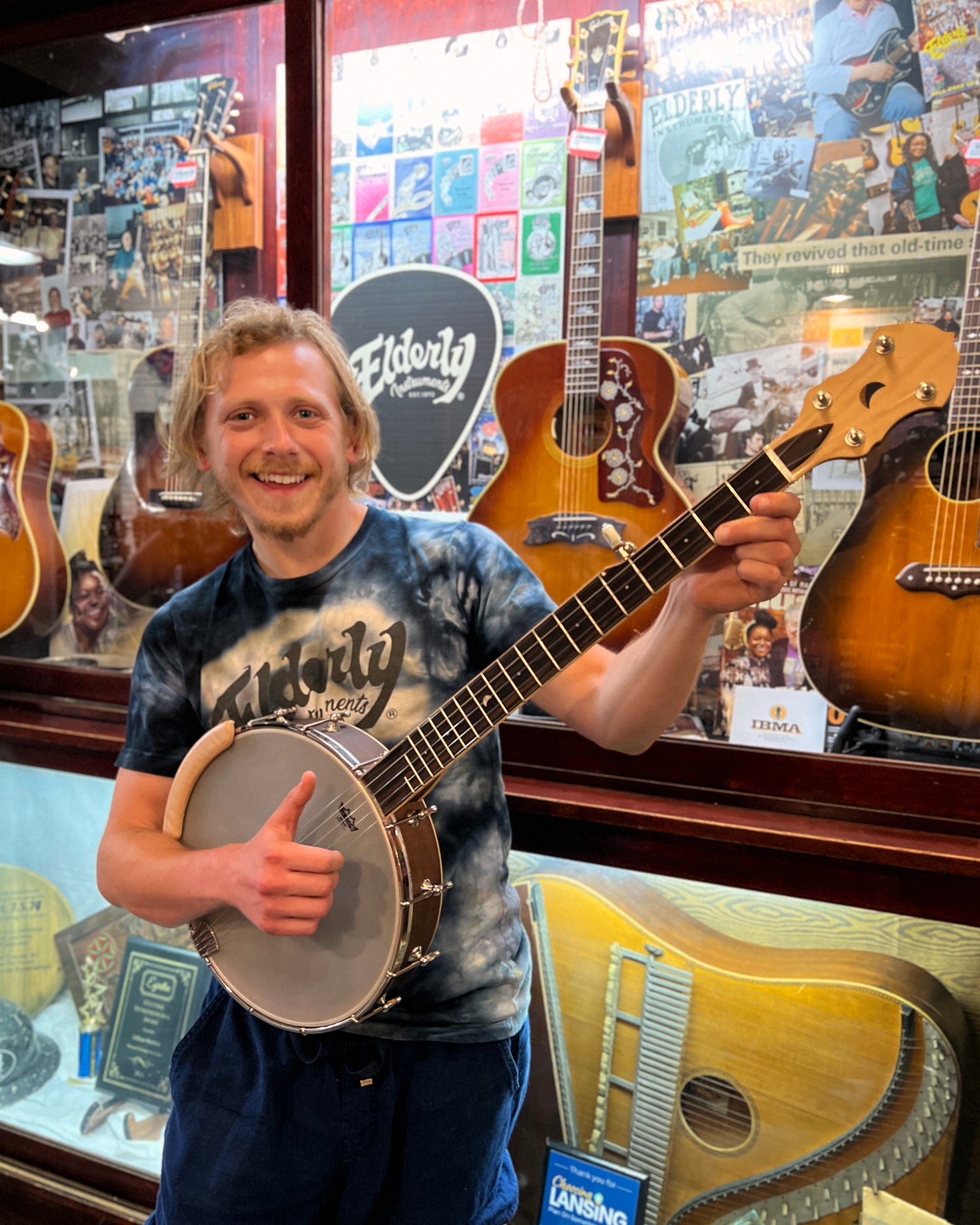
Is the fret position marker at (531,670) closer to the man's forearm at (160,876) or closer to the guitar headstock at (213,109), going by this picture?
the man's forearm at (160,876)

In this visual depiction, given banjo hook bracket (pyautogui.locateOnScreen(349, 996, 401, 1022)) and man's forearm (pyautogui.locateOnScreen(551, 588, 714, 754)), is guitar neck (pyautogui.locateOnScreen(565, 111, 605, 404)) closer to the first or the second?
man's forearm (pyautogui.locateOnScreen(551, 588, 714, 754))

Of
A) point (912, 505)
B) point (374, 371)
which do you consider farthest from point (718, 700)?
point (374, 371)

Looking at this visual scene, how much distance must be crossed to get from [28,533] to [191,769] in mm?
1130

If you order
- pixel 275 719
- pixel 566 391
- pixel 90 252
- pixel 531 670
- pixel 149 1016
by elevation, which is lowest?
pixel 149 1016

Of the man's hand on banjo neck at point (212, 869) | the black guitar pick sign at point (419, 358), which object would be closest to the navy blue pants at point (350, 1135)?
the man's hand on banjo neck at point (212, 869)

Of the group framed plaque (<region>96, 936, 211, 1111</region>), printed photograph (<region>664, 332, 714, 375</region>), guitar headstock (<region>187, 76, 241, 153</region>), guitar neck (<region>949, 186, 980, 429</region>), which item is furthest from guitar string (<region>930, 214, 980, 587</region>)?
framed plaque (<region>96, 936, 211, 1111</region>)

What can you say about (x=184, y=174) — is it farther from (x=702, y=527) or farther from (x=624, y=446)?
(x=702, y=527)

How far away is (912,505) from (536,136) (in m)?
0.89

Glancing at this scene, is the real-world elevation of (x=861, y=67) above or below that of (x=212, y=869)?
above

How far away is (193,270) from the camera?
6.20 feet

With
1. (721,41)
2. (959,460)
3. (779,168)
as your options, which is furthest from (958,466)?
(721,41)

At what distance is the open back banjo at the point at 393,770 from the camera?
82 cm

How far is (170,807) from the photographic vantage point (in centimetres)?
127

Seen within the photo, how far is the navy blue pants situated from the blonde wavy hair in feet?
2.63
